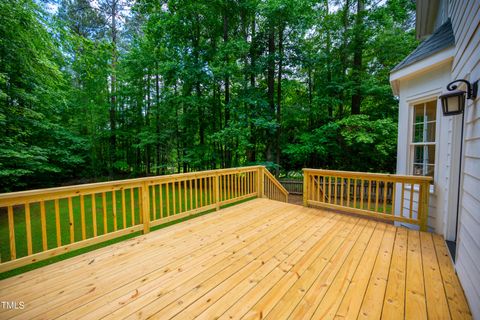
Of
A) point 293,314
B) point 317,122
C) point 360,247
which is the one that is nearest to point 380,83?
point 317,122

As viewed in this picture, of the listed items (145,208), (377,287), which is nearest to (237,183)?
(145,208)

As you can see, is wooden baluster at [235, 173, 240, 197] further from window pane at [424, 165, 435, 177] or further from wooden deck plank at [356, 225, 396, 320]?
window pane at [424, 165, 435, 177]

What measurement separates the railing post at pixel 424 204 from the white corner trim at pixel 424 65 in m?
1.91

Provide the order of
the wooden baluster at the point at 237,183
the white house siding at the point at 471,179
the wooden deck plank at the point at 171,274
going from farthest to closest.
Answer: the wooden baluster at the point at 237,183 → the wooden deck plank at the point at 171,274 → the white house siding at the point at 471,179

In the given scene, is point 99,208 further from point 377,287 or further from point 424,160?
point 424,160

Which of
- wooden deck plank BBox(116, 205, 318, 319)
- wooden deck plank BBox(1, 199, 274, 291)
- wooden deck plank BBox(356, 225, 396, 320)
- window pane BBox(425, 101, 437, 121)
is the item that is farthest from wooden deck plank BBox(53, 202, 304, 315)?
window pane BBox(425, 101, 437, 121)

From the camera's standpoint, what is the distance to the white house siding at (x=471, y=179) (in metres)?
1.58

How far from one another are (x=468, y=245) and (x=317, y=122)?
8.53 metres

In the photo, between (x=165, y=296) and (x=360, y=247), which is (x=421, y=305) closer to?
(x=360, y=247)

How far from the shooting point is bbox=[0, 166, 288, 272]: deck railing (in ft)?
7.23

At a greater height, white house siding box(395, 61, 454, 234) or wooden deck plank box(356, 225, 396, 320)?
white house siding box(395, 61, 454, 234)

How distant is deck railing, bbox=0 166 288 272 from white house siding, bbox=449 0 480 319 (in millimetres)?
3260

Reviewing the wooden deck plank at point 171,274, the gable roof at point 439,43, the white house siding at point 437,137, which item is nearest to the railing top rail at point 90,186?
the wooden deck plank at point 171,274

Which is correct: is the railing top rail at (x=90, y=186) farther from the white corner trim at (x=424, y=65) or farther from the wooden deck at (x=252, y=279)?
the white corner trim at (x=424, y=65)
